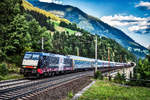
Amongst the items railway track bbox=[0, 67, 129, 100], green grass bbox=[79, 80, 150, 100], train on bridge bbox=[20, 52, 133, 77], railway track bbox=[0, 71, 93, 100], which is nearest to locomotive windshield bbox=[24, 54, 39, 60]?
train on bridge bbox=[20, 52, 133, 77]

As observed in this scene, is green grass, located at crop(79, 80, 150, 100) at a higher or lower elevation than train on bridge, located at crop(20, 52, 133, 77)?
lower

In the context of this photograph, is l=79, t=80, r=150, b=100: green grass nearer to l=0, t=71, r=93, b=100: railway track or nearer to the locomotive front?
l=0, t=71, r=93, b=100: railway track

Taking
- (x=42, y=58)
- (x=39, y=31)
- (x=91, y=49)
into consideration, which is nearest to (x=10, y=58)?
(x=42, y=58)

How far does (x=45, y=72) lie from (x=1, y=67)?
562 centimetres

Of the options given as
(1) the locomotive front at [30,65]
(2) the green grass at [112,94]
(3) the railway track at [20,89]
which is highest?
(1) the locomotive front at [30,65]

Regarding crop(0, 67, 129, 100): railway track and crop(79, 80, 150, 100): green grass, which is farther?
crop(0, 67, 129, 100): railway track

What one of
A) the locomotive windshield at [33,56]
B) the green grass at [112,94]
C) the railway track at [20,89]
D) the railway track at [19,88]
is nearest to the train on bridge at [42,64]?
the locomotive windshield at [33,56]

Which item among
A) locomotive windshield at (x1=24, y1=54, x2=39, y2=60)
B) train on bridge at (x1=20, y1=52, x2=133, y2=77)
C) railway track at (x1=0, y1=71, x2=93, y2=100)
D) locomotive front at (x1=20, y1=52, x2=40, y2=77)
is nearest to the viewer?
railway track at (x1=0, y1=71, x2=93, y2=100)

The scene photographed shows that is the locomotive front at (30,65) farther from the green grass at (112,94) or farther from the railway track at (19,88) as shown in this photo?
the green grass at (112,94)

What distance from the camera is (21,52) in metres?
36.9

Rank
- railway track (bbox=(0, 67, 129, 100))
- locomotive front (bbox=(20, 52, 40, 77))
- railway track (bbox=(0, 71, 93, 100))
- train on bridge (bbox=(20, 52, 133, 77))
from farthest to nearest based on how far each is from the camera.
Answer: train on bridge (bbox=(20, 52, 133, 77)) < locomotive front (bbox=(20, 52, 40, 77)) < railway track (bbox=(0, 67, 129, 100)) < railway track (bbox=(0, 71, 93, 100))

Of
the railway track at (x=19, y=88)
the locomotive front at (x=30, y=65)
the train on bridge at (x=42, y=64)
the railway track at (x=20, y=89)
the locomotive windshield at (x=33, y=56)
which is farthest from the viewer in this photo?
the locomotive windshield at (x=33, y=56)

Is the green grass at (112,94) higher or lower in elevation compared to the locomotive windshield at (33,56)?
lower

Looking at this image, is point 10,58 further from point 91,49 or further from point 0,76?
point 91,49
